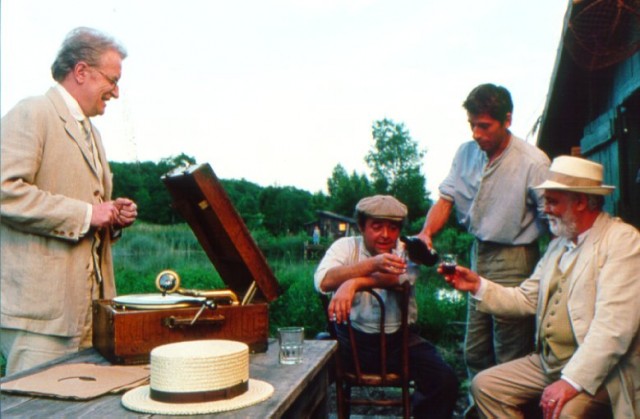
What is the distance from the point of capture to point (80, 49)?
2.79 metres

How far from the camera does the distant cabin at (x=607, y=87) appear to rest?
3705mm

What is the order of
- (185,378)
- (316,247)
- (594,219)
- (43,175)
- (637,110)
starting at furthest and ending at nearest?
(316,247) < (637,110) < (594,219) < (43,175) < (185,378)

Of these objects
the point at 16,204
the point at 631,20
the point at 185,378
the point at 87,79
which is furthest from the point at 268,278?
the point at 631,20

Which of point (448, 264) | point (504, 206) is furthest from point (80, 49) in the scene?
point (504, 206)

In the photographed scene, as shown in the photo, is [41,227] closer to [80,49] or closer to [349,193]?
[80,49]

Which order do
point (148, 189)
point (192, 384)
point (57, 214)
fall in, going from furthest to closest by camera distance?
1. point (148, 189)
2. point (57, 214)
3. point (192, 384)

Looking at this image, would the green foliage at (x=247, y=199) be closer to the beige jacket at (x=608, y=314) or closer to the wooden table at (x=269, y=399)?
the beige jacket at (x=608, y=314)

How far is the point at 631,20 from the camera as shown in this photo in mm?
4195

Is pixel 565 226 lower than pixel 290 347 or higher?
higher

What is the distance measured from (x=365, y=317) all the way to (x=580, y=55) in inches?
111

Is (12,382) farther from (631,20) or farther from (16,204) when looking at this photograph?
(631,20)

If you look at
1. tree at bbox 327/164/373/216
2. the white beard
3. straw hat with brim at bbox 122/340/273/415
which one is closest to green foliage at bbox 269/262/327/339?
the white beard

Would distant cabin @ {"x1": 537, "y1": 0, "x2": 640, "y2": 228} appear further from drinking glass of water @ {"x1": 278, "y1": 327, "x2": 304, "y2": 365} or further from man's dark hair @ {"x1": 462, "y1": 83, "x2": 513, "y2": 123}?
drinking glass of water @ {"x1": 278, "y1": 327, "x2": 304, "y2": 365}

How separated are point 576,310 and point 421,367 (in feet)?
3.23
